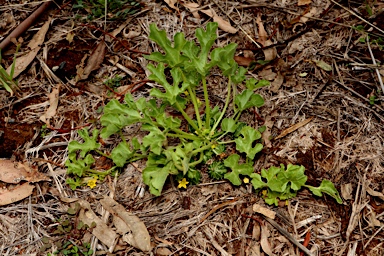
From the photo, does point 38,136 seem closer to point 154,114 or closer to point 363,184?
point 154,114

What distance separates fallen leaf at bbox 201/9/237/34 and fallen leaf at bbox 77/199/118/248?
6.03ft

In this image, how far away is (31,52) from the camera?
11.7 feet

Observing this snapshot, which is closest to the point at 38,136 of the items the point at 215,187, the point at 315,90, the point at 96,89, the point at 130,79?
the point at 96,89

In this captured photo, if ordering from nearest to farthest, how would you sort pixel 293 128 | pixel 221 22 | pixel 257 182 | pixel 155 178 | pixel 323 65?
pixel 155 178
pixel 257 182
pixel 293 128
pixel 323 65
pixel 221 22

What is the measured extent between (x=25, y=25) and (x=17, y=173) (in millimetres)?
1354

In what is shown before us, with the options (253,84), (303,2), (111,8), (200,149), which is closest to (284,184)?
(200,149)

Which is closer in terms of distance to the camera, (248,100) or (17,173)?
(248,100)

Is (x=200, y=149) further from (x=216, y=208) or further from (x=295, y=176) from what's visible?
(x=295, y=176)

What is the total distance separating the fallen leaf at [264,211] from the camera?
2.85m

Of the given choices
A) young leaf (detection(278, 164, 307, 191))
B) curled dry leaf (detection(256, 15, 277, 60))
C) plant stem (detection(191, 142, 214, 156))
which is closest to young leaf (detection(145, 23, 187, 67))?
plant stem (detection(191, 142, 214, 156))

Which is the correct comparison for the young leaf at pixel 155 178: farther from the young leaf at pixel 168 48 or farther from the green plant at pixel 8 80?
the green plant at pixel 8 80

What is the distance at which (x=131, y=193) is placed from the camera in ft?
9.91

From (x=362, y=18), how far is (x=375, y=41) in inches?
8.9

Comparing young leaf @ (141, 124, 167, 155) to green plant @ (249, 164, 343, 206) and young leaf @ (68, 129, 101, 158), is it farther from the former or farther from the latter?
green plant @ (249, 164, 343, 206)
